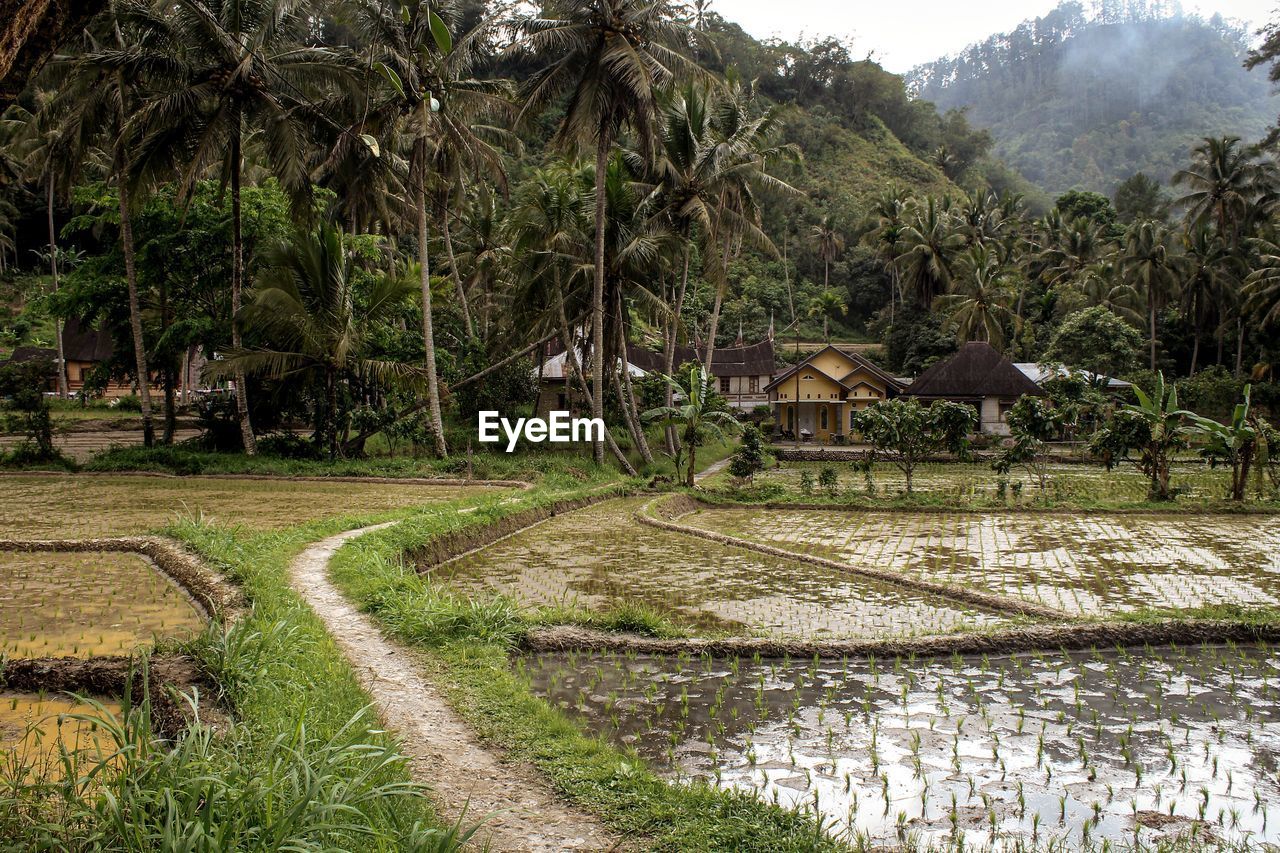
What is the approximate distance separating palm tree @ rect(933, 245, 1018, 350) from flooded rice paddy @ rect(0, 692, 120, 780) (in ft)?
123

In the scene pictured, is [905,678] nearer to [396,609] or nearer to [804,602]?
[804,602]

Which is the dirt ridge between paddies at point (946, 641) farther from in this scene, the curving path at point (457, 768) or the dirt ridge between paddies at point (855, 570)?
the curving path at point (457, 768)

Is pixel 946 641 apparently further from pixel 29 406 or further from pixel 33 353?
pixel 33 353

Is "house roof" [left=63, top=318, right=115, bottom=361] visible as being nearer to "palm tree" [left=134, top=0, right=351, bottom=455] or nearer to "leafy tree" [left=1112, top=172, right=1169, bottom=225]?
"palm tree" [left=134, top=0, right=351, bottom=455]

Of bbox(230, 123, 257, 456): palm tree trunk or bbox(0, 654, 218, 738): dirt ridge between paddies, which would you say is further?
bbox(230, 123, 257, 456): palm tree trunk

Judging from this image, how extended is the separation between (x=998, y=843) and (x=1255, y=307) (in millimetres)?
38061

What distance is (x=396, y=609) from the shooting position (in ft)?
22.9

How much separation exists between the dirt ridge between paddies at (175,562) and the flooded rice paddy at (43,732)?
46.9 inches

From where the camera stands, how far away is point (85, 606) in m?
7.39

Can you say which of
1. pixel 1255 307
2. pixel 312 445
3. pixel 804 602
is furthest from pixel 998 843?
pixel 1255 307

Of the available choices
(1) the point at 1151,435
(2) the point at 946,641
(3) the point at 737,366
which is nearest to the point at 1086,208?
(3) the point at 737,366

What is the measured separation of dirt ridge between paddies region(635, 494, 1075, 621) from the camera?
7.75m

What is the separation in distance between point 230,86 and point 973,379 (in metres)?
25.1

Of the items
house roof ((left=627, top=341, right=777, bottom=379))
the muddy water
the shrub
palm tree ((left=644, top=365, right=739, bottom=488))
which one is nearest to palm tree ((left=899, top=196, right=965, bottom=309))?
house roof ((left=627, top=341, right=777, bottom=379))
